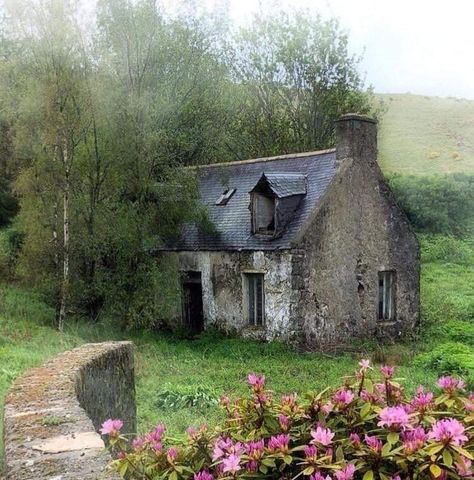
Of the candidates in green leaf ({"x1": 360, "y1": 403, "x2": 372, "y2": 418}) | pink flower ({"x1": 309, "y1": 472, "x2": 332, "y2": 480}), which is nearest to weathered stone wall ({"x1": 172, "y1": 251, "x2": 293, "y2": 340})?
green leaf ({"x1": 360, "y1": 403, "x2": 372, "y2": 418})

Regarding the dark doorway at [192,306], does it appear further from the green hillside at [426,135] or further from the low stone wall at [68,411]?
the green hillside at [426,135]

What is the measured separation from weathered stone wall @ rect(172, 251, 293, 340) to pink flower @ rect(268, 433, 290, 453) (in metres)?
15.8

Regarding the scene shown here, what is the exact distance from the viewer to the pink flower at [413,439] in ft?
9.46

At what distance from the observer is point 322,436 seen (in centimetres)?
310

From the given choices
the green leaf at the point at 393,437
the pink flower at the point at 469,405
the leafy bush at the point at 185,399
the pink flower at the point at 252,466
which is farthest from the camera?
the leafy bush at the point at 185,399

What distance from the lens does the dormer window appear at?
65.4 ft

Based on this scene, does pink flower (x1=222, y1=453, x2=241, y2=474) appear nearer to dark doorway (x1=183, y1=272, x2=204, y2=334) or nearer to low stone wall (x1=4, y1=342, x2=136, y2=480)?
low stone wall (x1=4, y1=342, x2=136, y2=480)

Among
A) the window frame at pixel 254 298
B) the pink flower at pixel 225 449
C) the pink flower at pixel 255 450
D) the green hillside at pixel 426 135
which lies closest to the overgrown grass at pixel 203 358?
the window frame at pixel 254 298

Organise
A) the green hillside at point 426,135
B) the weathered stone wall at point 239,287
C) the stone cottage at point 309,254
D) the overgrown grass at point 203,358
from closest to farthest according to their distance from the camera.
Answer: the overgrown grass at point 203,358 → the weathered stone wall at point 239,287 → the stone cottage at point 309,254 → the green hillside at point 426,135

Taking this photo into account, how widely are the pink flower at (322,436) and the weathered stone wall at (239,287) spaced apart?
1584 cm

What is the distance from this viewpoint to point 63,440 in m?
3.97

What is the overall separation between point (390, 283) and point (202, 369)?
29.2 ft

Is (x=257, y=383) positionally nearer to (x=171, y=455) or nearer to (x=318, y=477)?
(x=171, y=455)

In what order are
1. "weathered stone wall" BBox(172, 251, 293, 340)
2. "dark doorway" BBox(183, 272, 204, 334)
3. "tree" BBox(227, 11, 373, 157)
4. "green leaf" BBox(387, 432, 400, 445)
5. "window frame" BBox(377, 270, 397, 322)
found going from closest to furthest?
1. "green leaf" BBox(387, 432, 400, 445)
2. "weathered stone wall" BBox(172, 251, 293, 340)
3. "window frame" BBox(377, 270, 397, 322)
4. "dark doorway" BBox(183, 272, 204, 334)
5. "tree" BBox(227, 11, 373, 157)
